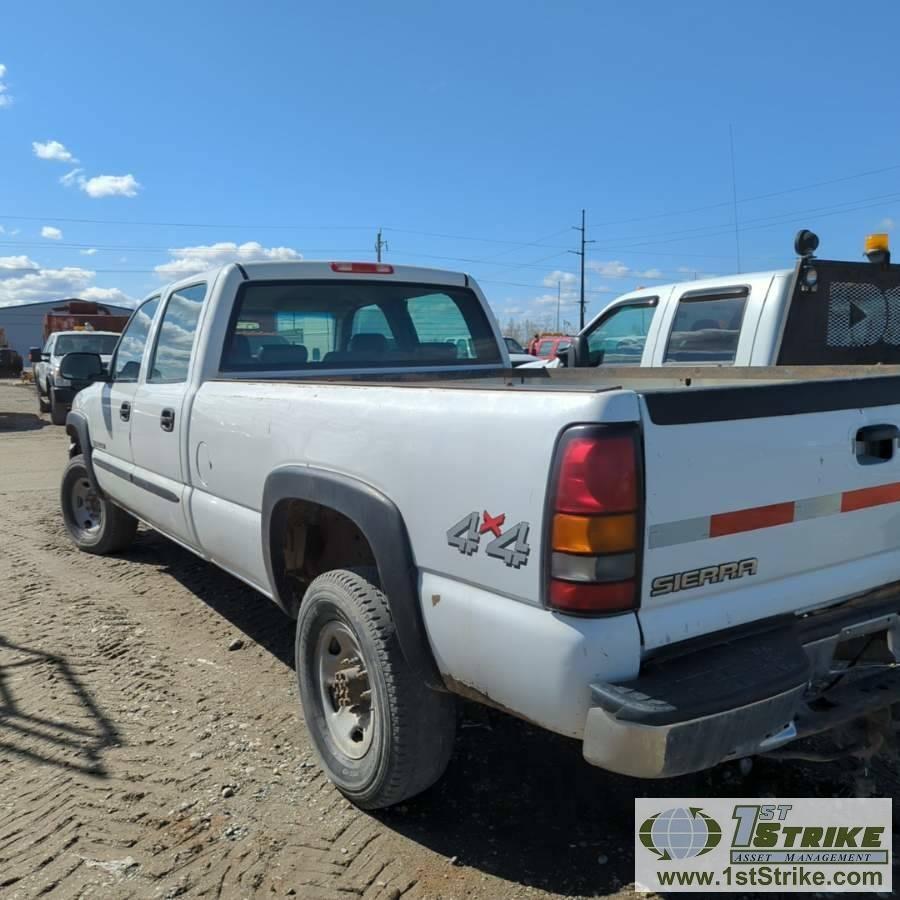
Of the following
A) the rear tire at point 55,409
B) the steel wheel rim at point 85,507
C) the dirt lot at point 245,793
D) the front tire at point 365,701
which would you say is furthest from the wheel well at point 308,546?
the rear tire at point 55,409

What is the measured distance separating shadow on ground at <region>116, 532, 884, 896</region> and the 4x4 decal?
1096 millimetres

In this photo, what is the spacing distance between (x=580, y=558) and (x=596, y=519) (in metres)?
0.10

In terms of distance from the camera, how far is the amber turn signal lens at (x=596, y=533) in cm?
194

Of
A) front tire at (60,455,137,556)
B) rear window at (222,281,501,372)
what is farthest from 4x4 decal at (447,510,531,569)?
front tire at (60,455,137,556)

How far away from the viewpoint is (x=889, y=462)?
2.44 m

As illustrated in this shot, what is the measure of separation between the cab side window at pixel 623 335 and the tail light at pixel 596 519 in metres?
4.64

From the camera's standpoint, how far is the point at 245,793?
295cm

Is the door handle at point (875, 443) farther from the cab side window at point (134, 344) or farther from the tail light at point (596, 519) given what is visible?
the cab side window at point (134, 344)

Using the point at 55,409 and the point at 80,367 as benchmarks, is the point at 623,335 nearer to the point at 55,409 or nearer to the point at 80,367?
the point at 80,367

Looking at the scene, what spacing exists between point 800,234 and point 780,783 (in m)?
3.99

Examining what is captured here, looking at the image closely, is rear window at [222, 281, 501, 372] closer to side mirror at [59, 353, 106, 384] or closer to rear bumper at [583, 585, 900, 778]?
side mirror at [59, 353, 106, 384]

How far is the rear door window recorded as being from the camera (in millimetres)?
5598

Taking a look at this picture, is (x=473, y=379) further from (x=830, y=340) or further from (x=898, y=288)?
(x=898, y=288)

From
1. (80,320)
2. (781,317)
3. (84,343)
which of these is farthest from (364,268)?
(80,320)
